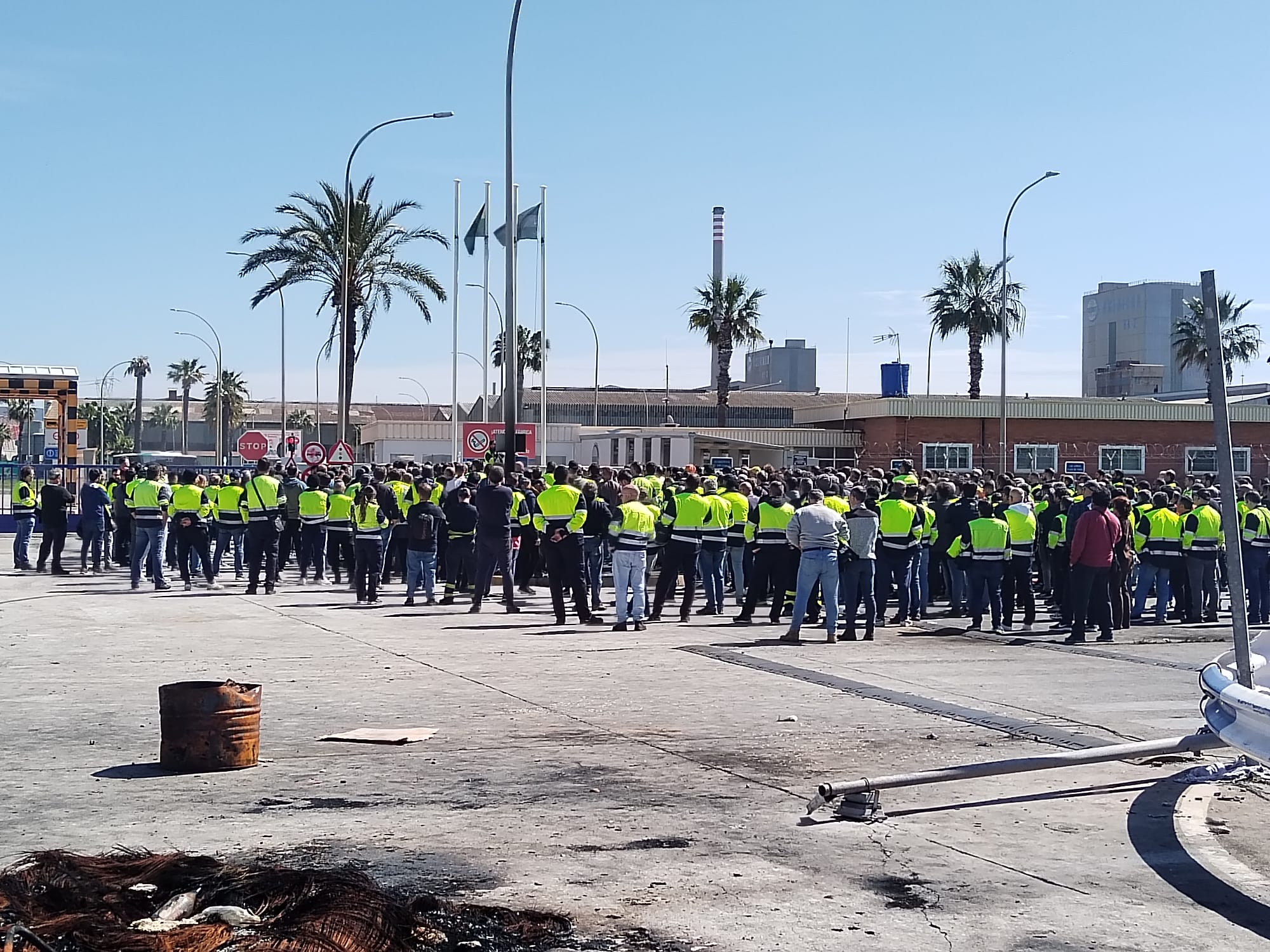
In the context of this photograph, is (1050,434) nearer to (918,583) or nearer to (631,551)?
(918,583)

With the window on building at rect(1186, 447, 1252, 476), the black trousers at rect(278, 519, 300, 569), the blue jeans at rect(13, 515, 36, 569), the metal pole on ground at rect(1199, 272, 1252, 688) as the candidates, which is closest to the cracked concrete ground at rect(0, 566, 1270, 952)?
the metal pole on ground at rect(1199, 272, 1252, 688)

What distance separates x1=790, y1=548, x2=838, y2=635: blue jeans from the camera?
16109 millimetres

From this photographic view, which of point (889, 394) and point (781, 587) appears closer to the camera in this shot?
point (781, 587)

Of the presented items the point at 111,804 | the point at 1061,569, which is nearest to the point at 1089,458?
the point at 1061,569

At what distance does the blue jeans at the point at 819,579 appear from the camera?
16.1 metres

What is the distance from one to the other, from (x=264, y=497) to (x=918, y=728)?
13.1 metres

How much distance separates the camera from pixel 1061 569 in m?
19.2

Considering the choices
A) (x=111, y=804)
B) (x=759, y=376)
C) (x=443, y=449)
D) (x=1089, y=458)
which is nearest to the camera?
(x=111, y=804)

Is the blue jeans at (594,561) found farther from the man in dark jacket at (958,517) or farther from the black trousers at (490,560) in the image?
the man in dark jacket at (958,517)

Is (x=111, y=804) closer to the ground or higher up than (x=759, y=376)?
closer to the ground

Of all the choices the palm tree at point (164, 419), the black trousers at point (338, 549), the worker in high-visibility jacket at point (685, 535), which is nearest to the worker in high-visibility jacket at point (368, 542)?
the black trousers at point (338, 549)

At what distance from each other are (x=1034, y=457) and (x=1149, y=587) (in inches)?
1274

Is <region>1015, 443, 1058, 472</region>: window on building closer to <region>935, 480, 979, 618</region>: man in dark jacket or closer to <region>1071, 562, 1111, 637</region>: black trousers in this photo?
<region>935, 480, 979, 618</region>: man in dark jacket

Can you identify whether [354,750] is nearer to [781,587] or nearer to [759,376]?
[781,587]
